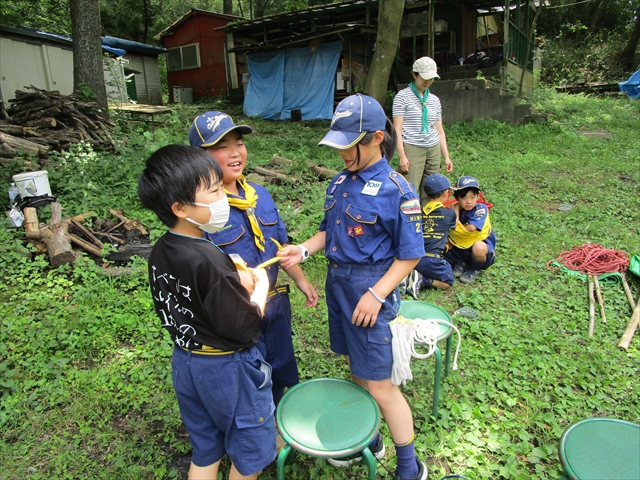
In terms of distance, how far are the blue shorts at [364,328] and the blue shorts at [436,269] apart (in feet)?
7.19

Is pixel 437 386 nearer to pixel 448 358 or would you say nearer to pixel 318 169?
pixel 448 358

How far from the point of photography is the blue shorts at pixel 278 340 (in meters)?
2.26

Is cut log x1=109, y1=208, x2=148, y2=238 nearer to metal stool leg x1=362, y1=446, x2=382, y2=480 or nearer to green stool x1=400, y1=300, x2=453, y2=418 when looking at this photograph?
green stool x1=400, y1=300, x2=453, y2=418

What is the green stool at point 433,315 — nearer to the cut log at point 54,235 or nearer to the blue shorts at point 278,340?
the blue shorts at point 278,340

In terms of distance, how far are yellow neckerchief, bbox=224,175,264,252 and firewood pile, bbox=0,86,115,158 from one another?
6033 mm

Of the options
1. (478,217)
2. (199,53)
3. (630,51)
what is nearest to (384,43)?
(478,217)

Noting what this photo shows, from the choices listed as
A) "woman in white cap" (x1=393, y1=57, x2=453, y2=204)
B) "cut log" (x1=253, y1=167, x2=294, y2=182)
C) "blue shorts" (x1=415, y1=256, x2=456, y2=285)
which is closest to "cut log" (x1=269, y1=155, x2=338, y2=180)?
"cut log" (x1=253, y1=167, x2=294, y2=182)

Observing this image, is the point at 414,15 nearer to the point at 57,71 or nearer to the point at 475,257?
the point at 475,257

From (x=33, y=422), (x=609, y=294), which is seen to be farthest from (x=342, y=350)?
(x=609, y=294)

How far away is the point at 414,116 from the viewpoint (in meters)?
5.05

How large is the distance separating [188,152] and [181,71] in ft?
74.3

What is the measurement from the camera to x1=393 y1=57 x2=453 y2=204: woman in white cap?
502 centimetres

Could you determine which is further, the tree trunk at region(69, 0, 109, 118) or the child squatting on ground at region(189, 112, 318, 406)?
the tree trunk at region(69, 0, 109, 118)

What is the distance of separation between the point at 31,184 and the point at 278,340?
488 centimetres
